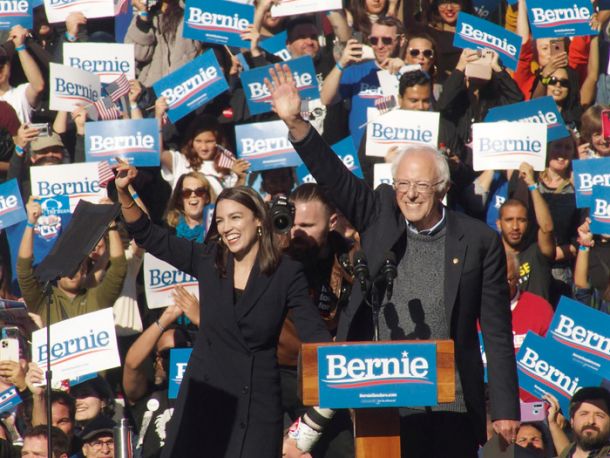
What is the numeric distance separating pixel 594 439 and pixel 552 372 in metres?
0.61

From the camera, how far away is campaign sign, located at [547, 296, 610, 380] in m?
7.61

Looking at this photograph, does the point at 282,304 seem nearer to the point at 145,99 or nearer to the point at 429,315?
the point at 429,315

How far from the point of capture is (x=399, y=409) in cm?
481

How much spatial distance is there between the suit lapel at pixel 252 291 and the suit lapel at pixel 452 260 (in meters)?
0.71

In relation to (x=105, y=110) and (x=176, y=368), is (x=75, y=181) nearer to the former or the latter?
(x=105, y=110)

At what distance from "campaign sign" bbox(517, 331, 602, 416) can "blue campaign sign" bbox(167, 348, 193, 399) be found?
1899 millimetres

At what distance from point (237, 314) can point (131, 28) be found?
5.47 meters

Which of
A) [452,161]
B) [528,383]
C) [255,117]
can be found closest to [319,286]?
[528,383]

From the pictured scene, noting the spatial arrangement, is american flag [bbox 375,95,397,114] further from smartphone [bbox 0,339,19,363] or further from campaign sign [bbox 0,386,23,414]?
campaign sign [bbox 0,386,23,414]

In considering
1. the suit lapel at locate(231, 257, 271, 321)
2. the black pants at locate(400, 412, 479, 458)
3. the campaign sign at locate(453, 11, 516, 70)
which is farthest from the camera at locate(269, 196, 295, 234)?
the campaign sign at locate(453, 11, 516, 70)

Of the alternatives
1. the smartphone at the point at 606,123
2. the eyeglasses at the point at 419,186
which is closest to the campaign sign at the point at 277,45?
the smartphone at the point at 606,123

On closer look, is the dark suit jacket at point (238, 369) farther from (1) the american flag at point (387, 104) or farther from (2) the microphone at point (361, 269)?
(1) the american flag at point (387, 104)

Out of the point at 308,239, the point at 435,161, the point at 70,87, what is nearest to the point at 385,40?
the point at 70,87

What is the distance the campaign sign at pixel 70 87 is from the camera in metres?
9.10
